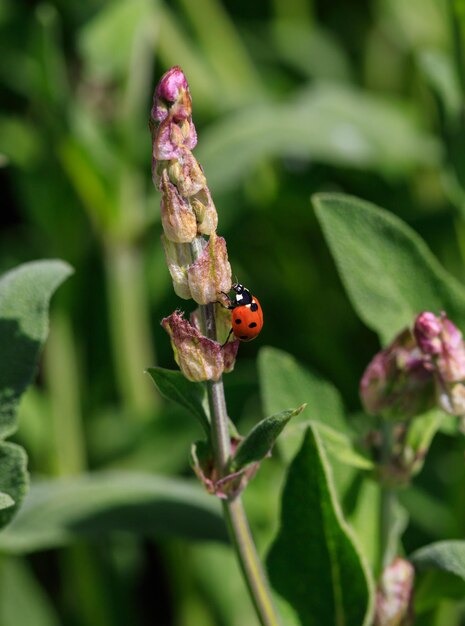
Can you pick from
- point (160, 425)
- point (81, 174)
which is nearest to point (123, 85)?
point (81, 174)

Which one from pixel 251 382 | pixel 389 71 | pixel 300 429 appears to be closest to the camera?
pixel 300 429

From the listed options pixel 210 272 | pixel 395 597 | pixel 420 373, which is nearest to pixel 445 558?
pixel 395 597

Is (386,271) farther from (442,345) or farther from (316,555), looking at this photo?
(316,555)

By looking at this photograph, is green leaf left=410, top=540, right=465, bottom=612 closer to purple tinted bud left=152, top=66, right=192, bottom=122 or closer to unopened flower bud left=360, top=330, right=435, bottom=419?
unopened flower bud left=360, top=330, right=435, bottom=419

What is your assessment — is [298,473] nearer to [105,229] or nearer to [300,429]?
[300,429]

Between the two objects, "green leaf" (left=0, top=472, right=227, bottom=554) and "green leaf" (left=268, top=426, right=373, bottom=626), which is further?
"green leaf" (left=0, top=472, right=227, bottom=554)

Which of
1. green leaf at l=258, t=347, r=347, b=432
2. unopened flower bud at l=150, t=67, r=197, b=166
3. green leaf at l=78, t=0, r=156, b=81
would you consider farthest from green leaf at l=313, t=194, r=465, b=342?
green leaf at l=78, t=0, r=156, b=81
